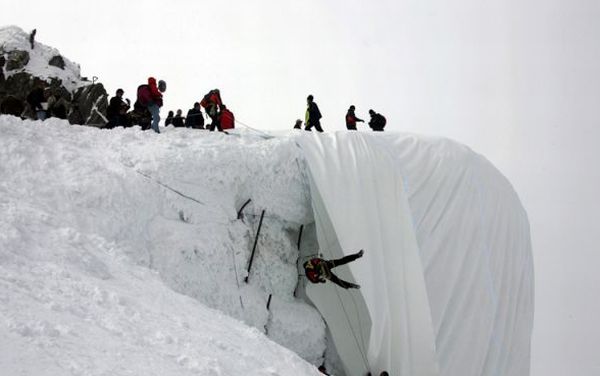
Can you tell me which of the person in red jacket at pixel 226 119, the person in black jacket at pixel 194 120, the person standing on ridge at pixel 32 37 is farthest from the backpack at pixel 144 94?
the person standing on ridge at pixel 32 37

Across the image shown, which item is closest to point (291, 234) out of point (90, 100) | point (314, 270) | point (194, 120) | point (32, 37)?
point (314, 270)

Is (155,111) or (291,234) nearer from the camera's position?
(155,111)

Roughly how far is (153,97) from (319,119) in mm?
4598

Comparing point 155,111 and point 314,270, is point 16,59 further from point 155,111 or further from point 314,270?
point 314,270

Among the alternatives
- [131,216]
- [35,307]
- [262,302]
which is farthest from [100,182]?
[35,307]

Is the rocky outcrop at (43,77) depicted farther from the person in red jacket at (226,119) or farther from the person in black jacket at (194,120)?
the person in red jacket at (226,119)

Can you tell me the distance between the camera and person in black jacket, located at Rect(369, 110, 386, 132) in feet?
52.9

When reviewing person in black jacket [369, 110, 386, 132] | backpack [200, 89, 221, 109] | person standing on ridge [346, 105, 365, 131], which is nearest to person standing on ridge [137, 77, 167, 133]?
backpack [200, 89, 221, 109]

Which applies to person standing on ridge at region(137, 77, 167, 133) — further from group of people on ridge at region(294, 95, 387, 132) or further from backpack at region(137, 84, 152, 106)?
group of people on ridge at region(294, 95, 387, 132)

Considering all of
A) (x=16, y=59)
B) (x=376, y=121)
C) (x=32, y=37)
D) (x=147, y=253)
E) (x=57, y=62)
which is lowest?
(x=147, y=253)

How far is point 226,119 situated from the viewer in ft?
45.9

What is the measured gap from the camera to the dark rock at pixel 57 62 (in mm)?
25994

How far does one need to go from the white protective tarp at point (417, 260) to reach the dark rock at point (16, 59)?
656 inches

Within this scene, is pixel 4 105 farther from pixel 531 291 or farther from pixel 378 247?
pixel 531 291
